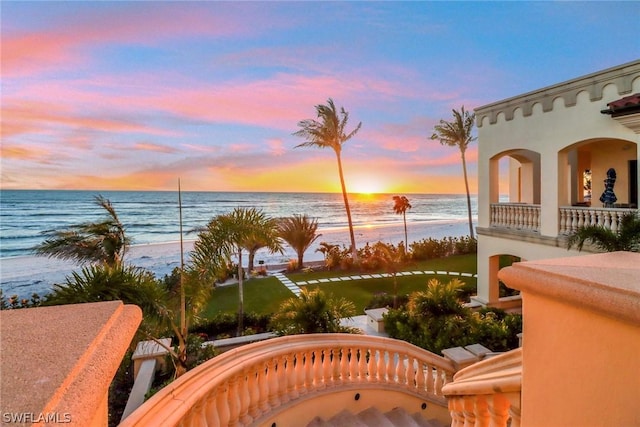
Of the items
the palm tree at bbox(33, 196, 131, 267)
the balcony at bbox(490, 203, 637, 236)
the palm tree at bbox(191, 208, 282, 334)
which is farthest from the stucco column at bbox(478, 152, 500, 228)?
the palm tree at bbox(33, 196, 131, 267)

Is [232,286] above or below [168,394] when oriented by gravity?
below

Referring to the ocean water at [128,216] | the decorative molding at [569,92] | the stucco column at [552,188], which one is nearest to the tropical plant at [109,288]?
the stucco column at [552,188]

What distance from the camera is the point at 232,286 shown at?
14312 millimetres

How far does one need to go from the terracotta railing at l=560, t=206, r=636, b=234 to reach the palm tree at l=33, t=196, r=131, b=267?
10719mm

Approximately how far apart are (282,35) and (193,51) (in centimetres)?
271

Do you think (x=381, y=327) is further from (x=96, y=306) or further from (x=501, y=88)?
(x=501, y=88)

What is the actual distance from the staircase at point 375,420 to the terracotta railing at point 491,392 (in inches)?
96.9

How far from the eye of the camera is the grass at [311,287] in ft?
36.6

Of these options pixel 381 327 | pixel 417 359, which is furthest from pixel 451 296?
pixel 417 359

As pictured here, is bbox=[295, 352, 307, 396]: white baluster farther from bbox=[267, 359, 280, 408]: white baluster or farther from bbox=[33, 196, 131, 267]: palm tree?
bbox=[33, 196, 131, 267]: palm tree

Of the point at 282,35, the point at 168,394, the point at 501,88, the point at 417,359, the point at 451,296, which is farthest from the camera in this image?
the point at 501,88

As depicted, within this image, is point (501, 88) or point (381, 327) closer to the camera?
point (381, 327)

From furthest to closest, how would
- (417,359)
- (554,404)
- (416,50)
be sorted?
(416,50) → (417,359) → (554,404)

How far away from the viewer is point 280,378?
3930 mm
